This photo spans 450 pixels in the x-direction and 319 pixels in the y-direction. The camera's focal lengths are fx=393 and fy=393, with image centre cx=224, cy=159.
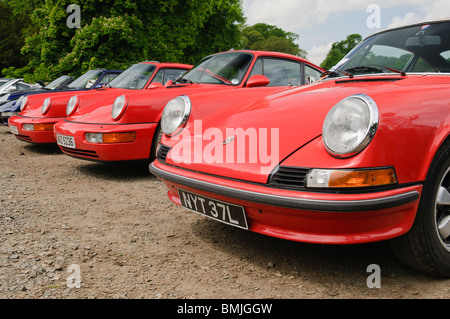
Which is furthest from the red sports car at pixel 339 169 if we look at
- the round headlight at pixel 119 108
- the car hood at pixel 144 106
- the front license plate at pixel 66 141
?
the front license plate at pixel 66 141

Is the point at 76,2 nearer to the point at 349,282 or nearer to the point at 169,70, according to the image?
the point at 169,70

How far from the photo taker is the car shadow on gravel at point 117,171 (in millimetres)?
4463

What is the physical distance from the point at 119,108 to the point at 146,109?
29 cm

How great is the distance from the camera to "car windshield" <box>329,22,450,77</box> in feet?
8.67

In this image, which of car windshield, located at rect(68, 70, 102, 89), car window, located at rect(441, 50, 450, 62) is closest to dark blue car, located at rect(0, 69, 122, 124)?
car windshield, located at rect(68, 70, 102, 89)

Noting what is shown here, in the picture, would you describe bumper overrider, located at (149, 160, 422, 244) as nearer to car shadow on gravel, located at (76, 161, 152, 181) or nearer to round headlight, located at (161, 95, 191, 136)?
round headlight, located at (161, 95, 191, 136)

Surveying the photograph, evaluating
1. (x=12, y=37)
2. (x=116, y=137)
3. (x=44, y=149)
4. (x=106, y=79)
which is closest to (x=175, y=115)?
(x=116, y=137)

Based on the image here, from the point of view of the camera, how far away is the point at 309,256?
2357 mm

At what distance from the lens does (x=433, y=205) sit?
6.33 ft

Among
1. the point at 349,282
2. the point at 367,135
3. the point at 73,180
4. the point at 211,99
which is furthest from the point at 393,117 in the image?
the point at 73,180

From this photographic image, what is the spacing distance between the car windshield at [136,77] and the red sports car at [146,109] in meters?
1.09

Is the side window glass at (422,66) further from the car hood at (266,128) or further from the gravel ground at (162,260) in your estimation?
the gravel ground at (162,260)

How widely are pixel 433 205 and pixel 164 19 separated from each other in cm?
1703

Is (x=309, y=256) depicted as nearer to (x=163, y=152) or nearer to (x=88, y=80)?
(x=163, y=152)
